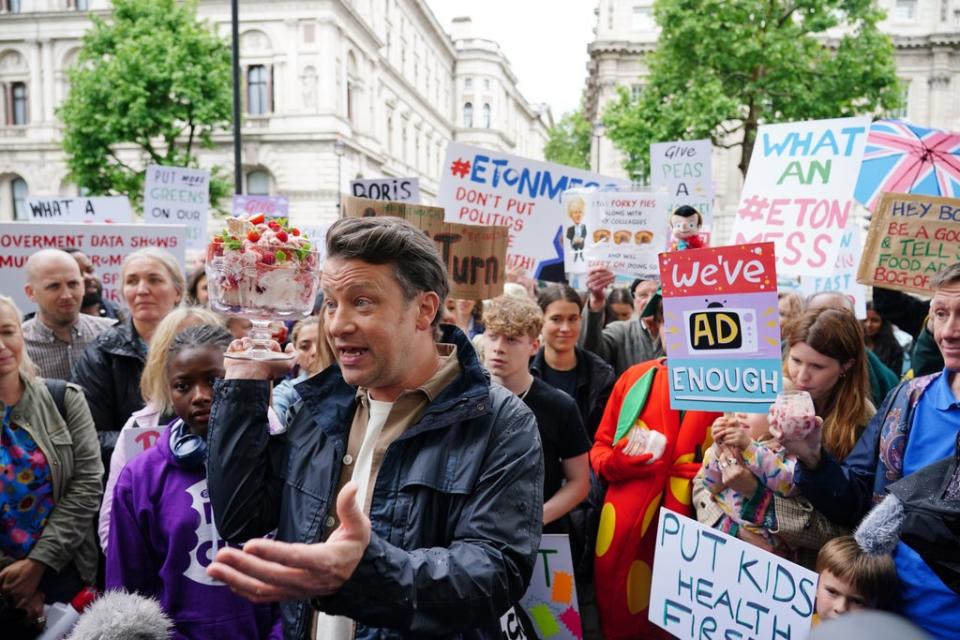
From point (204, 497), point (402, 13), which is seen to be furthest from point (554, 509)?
point (402, 13)

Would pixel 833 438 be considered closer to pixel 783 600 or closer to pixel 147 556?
pixel 783 600

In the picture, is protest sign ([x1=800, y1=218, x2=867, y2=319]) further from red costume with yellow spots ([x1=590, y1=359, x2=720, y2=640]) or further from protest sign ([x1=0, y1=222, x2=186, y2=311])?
protest sign ([x1=0, y1=222, x2=186, y2=311])

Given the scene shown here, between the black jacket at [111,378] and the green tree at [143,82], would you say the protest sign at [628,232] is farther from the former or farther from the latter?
the green tree at [143,82]

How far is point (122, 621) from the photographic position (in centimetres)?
187

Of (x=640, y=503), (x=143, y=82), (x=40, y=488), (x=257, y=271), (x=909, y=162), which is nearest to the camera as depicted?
(x=257, y=271)

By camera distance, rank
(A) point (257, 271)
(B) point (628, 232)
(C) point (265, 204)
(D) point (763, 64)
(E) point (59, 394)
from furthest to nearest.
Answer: (D) point (763, 64) < (C) point (265, 204) < (B) point (628, 232) < (E) point (59, 394) < (A) point (257, 271)

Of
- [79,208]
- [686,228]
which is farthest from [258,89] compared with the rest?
[686,228]

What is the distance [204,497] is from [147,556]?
269mm

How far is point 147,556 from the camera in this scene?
7.93 ft

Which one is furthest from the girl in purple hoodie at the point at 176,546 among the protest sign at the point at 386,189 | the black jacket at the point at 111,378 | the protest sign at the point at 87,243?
the protest sign at the point at 386,189

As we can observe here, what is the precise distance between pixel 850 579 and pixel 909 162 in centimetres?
348

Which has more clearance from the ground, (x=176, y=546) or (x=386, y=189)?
(x=386, y=189)

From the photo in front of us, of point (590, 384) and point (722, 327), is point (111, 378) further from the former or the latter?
Answer: point (722, 327)

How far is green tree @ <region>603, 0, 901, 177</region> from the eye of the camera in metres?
22.9
